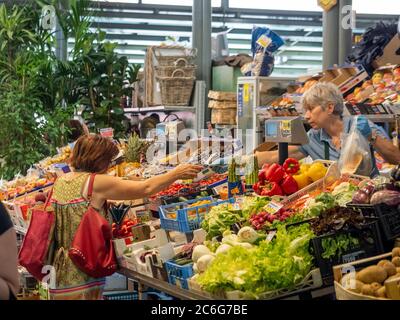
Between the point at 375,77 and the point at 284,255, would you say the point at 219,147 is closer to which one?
the point at 375,77

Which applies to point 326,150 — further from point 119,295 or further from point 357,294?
point 357,294

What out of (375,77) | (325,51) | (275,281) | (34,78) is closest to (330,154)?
(375,77)

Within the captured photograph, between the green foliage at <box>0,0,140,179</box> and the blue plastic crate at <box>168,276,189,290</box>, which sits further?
the green foliage at <box>0,0,140,179</box>

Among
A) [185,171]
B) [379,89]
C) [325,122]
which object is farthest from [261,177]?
[379,89]

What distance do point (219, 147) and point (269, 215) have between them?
2331mm

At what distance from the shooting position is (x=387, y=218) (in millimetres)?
3494

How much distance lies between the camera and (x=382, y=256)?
3324mm

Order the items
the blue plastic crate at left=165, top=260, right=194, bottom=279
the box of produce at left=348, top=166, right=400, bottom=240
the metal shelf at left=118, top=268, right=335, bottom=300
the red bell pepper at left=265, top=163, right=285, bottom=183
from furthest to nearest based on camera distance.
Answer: the red bell pepper at left=265, top=163, right=285, bottom=183
the blue plastic crate at left=165, top=260, right=194, bottom=279
the box of produce at left=348, top=166, right=400, bottom=240
the metal shelf at left=118, top=268, right=335, bottom=300

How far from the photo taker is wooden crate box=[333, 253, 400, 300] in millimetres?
2996

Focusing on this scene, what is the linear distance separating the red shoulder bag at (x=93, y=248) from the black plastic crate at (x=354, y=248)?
1.43m

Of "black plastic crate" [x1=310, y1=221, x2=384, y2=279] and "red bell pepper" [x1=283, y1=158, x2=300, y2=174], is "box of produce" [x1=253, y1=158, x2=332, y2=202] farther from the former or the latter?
"black plastic crate" [x1=310, y1=221, x2=384, y2=279]

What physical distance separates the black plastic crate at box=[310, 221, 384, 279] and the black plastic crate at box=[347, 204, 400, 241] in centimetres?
3

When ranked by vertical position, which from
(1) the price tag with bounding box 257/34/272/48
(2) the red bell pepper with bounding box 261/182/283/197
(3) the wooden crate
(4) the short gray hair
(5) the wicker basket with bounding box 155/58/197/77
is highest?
(1) the price tag with bounding box 257/34/272/48

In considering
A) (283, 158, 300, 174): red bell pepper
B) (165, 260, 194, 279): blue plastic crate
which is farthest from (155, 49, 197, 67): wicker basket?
(165, 260, 194, 279): blue plastic crate
